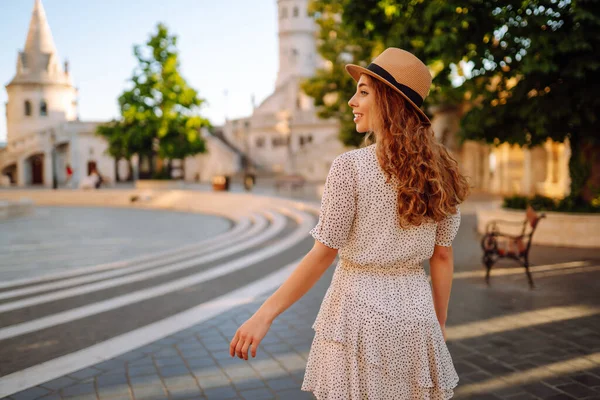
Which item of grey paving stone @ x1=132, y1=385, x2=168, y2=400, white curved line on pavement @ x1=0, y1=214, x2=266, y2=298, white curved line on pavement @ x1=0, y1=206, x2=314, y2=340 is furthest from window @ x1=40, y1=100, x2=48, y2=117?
grey paving stone @ x1=132, y1=385, x2=168, y2=400

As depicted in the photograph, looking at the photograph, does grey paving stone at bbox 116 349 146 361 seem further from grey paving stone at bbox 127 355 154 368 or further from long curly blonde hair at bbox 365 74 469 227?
long curly blonde hair at bbox 365 74 469 227

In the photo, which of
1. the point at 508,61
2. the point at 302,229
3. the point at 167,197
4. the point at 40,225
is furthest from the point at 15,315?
the point at 167,197

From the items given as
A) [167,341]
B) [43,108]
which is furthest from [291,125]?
[167,341]

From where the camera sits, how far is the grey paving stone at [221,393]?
14.1 feet

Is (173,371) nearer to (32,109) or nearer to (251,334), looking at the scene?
(251,334)

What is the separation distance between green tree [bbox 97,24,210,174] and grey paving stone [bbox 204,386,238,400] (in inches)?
1240

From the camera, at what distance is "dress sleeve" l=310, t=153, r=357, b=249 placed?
1961mm

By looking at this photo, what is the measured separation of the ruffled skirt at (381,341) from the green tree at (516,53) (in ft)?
28.4

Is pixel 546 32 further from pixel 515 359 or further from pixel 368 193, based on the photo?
pixel 368 193

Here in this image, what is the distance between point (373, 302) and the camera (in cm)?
204

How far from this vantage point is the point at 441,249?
228 cm

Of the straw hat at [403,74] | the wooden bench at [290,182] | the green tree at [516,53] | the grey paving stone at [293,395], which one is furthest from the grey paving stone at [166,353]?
the wooden bench at [290,182]

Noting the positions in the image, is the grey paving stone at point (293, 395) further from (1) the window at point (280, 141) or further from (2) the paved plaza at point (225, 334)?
(1) the window at point (280, 141)

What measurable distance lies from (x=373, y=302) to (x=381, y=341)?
5.9 inches
